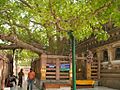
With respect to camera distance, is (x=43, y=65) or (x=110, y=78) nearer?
(x=110, y=78)

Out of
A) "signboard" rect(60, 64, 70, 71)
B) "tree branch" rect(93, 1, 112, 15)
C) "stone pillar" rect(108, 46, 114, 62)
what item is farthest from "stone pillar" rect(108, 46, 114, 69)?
"tree branch" rect(93, 1, 112, 15)

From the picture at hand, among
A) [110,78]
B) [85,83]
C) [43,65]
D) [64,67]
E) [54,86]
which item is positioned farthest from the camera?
[85,83]

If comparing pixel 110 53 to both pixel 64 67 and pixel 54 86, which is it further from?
pixel 54 86

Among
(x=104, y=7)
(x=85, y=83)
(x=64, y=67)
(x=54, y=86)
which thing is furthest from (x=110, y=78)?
(x=104, y=7)

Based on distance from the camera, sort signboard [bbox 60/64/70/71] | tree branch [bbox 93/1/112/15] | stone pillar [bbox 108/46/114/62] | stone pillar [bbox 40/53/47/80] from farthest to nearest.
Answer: signboard [bbox 60/64/70/71] → stone pillar [bbox 40/53/47/80] → stone pillar [bbox 108/46/114/62] → tree branch [bbox 93/1/112/15]

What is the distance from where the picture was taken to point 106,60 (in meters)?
22.2

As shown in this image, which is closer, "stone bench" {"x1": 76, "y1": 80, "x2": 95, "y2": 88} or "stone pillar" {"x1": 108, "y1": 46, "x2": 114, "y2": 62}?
"stone pillar" {"x1": 108, "y1": 46, "x2": 114, "y2": 62}

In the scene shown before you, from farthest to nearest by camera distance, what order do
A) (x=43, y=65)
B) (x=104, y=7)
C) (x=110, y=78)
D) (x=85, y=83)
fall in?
(x=85, y=83)
(x=43, y=65)
(x=110, y=78)
(x=104, y=7)

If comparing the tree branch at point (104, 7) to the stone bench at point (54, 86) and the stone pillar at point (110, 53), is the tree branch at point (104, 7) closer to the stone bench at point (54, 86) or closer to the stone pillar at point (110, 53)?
the stone bench at point (54, 86)

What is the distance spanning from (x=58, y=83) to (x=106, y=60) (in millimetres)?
4551

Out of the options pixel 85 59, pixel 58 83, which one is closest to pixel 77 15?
pixel 58 83

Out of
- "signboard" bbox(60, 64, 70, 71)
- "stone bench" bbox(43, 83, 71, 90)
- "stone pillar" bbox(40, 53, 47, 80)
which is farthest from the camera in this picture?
"signboard" bbox(60, 64, 70, 71)

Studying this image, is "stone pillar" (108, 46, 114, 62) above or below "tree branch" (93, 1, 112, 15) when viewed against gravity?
below

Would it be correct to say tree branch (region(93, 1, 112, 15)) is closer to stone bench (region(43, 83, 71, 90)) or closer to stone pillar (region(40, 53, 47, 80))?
stone bench (region(43, 83, 71, 90))
